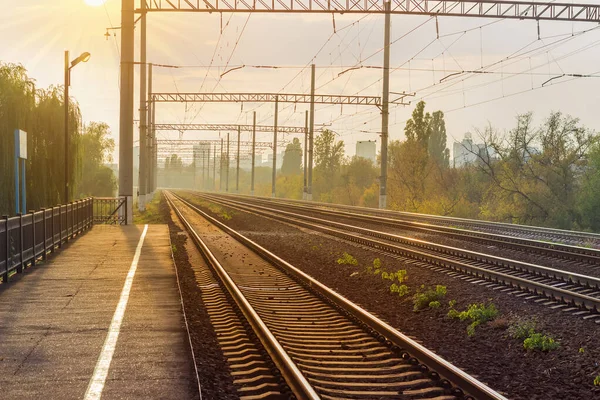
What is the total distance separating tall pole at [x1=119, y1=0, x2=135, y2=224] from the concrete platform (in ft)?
46.5

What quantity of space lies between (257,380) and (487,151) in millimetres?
48239

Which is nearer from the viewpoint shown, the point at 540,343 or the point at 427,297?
the point at 540,343

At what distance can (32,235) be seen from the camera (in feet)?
56.6

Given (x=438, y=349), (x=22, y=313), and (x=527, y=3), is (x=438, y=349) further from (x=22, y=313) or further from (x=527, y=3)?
(x=527, y=3)

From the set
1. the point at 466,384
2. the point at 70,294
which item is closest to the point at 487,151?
the point at 70,294

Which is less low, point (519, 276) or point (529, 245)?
point (529, 245)

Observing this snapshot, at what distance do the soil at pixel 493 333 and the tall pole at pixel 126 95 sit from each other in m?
15.6

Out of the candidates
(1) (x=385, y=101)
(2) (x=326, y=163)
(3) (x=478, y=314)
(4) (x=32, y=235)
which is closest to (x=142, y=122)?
(1) (x=385, y=101)

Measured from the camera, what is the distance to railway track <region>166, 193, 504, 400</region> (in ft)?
24.1

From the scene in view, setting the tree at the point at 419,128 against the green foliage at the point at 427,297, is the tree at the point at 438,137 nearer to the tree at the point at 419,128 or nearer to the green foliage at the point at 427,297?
the tree at the point at 419,128

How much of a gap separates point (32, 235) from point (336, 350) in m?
10.6

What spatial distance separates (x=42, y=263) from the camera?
18.1 meters

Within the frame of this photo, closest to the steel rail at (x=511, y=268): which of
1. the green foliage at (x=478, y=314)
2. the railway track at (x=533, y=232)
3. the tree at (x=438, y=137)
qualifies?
the green foliage at (x=478, y=314)

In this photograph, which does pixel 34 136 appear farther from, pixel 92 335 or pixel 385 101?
pixel 92 335
